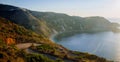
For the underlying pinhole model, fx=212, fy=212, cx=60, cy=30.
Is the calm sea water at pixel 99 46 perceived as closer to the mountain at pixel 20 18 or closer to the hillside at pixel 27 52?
the hillside at pixel 27 52

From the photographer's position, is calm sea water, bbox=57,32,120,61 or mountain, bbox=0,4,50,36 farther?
mountain, bbox=0,4,50,36

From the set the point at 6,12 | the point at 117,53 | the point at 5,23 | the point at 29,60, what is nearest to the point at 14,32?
the point at 5,23

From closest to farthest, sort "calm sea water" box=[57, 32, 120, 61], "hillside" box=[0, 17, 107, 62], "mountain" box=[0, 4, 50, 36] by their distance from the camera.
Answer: "hillside" box=[0, 17, 107, 62] → "calm sea water" box=[57, 32, 120, 61] → "mountain" box=[0, 4, 50, 36]

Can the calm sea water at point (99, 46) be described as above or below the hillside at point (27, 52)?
below

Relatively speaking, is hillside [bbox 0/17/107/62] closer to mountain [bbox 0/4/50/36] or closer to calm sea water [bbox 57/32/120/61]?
calm sea water [bbox 57/32/120/61]

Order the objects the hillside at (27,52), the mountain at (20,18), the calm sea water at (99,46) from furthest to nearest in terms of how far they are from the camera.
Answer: the mountain at (20,18) → the calm sea water at (99,46) → the hillside at (27,52)

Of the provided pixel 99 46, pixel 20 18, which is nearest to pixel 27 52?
pixel 99 46

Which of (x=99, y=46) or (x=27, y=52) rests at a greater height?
(x=27, y=52)

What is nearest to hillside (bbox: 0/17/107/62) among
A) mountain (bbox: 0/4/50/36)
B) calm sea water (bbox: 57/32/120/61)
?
calm sea water (bbox: 57/32/120/61)

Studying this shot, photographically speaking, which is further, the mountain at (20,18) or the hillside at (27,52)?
the mountain at (20,18)

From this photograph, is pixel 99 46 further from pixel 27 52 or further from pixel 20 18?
pixel 20 18

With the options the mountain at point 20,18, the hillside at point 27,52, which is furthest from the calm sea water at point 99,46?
the mountain at point 20,18
